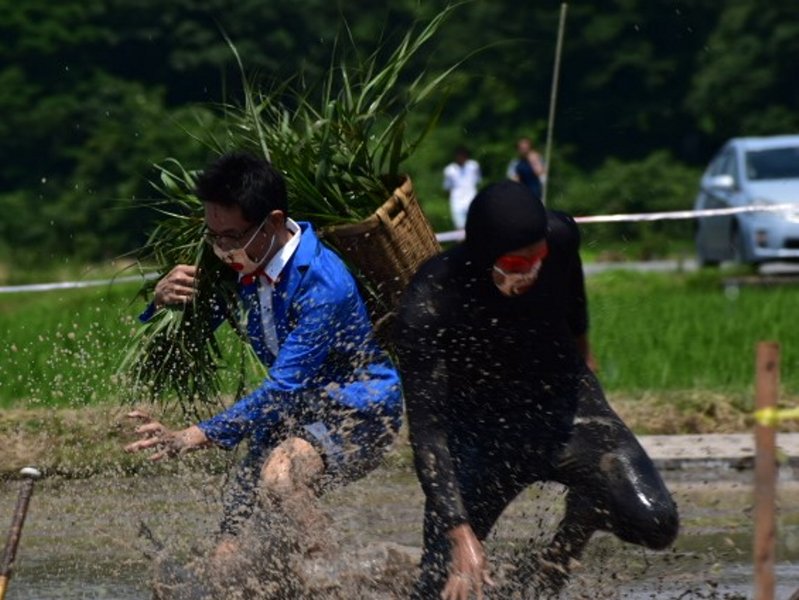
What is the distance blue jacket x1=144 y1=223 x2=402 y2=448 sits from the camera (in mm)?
6012

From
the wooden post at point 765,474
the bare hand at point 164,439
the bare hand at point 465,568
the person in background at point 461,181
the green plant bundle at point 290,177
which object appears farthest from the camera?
the person in background at point 461,181

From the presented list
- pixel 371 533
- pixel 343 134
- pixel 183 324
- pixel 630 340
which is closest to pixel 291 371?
pixel 183 324

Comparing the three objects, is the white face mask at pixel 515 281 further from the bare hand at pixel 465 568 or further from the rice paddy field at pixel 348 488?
the rice paddy field at pixel 348 488

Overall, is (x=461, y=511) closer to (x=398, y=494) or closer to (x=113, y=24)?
(x=398, y=494)

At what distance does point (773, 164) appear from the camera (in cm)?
2042

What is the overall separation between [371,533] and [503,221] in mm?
2709

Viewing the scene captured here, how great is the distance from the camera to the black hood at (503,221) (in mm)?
5543

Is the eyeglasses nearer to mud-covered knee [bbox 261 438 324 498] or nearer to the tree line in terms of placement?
mud-covered knee [bbox 261 438 324 498]

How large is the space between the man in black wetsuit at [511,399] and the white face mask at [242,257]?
0.51 metres

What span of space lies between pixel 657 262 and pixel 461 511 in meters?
20.9

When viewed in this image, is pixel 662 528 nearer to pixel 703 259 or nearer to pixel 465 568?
pixel 465 568

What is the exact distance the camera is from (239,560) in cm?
609

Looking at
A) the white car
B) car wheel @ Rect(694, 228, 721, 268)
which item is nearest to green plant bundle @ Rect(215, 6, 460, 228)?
the white car

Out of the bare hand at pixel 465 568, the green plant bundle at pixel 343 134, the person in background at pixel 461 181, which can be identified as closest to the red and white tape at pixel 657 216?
the green plant bundle at pixel 343 134
